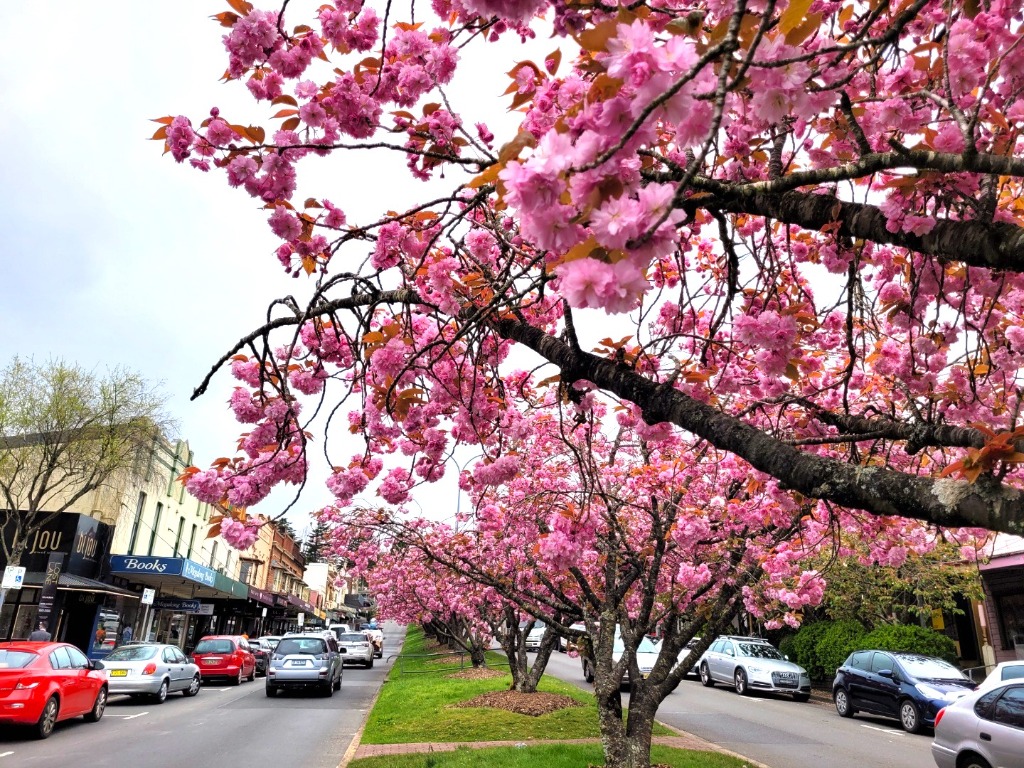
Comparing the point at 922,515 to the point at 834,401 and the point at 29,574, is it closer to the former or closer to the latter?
the point at 834,401

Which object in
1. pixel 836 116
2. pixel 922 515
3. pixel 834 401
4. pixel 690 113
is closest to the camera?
pixel 690 113

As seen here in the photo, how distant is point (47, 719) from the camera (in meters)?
10.3

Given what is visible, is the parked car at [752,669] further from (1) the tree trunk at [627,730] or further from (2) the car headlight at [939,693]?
(1) the tree trunk at [627,730]

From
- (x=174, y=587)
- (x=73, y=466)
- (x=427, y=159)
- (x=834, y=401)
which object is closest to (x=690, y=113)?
(x=427, y=159)

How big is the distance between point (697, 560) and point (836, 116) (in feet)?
18.5

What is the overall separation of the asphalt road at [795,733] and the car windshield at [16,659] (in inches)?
411

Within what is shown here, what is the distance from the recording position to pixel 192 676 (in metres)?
17.7

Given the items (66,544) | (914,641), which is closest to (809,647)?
(914,641)

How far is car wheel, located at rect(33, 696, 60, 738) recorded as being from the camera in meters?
10.1

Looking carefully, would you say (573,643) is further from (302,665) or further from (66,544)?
(66,544)

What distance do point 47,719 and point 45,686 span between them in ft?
1.61

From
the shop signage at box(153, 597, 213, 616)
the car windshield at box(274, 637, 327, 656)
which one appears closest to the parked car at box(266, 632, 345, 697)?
the car windshield at box(274, 637, 327, 656)

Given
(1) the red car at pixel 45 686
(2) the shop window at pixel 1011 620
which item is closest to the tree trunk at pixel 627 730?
(1) the red car at pixel 45 686

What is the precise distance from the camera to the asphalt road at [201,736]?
28.8 feet
